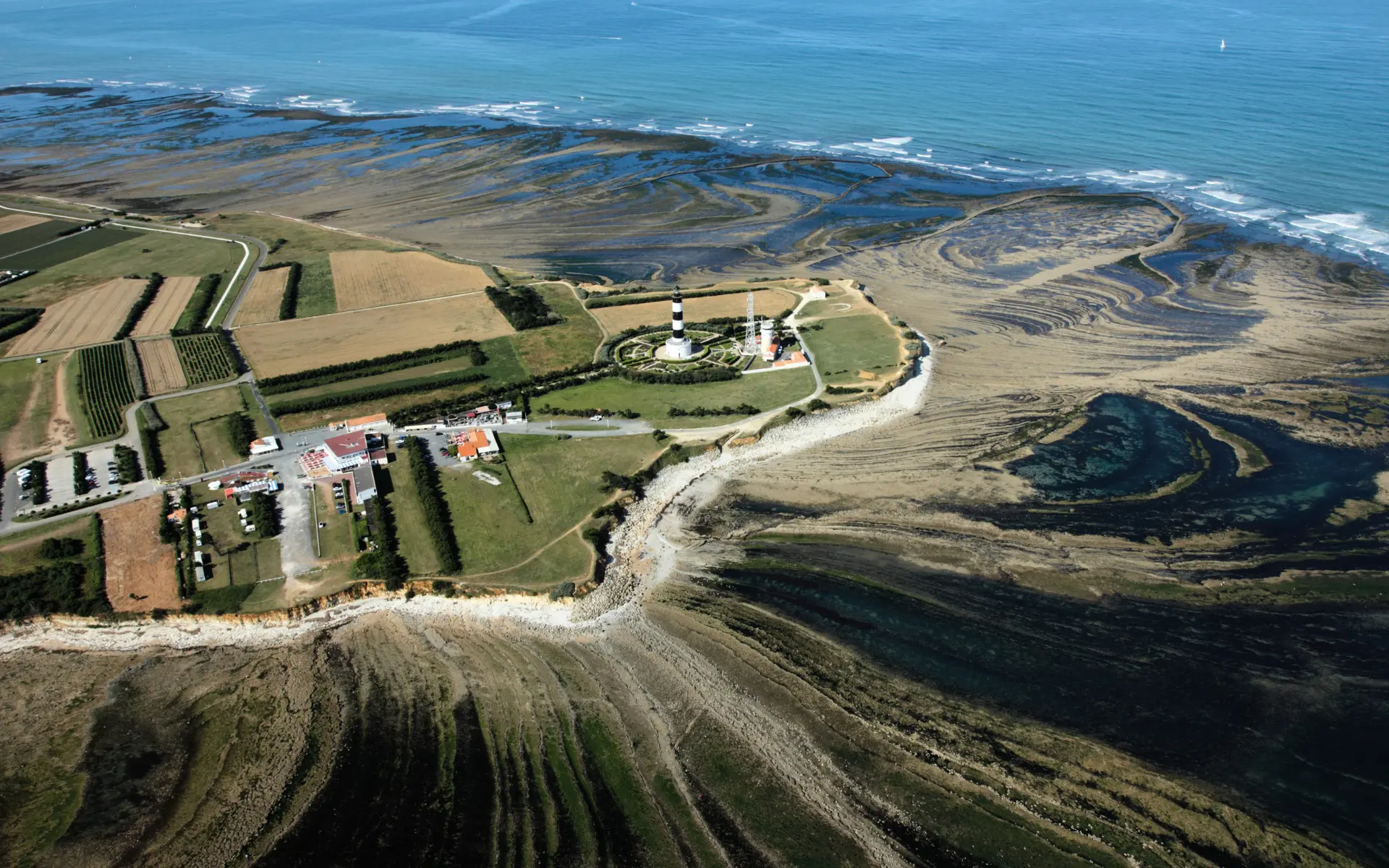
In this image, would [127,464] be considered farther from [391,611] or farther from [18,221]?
[18,221]

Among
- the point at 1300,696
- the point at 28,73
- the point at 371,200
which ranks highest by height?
the point at 28,73

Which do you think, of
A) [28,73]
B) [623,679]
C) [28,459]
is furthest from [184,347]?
[28,73]

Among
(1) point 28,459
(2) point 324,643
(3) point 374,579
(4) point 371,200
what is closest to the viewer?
(2) point 324,643

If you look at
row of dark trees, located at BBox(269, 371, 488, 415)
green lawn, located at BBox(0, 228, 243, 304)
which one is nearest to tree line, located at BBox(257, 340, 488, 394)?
row of dark trees, located at BBox(269, 371, 488, 415)

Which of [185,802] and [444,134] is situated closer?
[185,802]

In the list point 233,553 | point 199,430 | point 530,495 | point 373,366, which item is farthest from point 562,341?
point 233,553

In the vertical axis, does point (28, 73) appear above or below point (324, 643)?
above

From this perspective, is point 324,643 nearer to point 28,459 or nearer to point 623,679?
point 623,679
